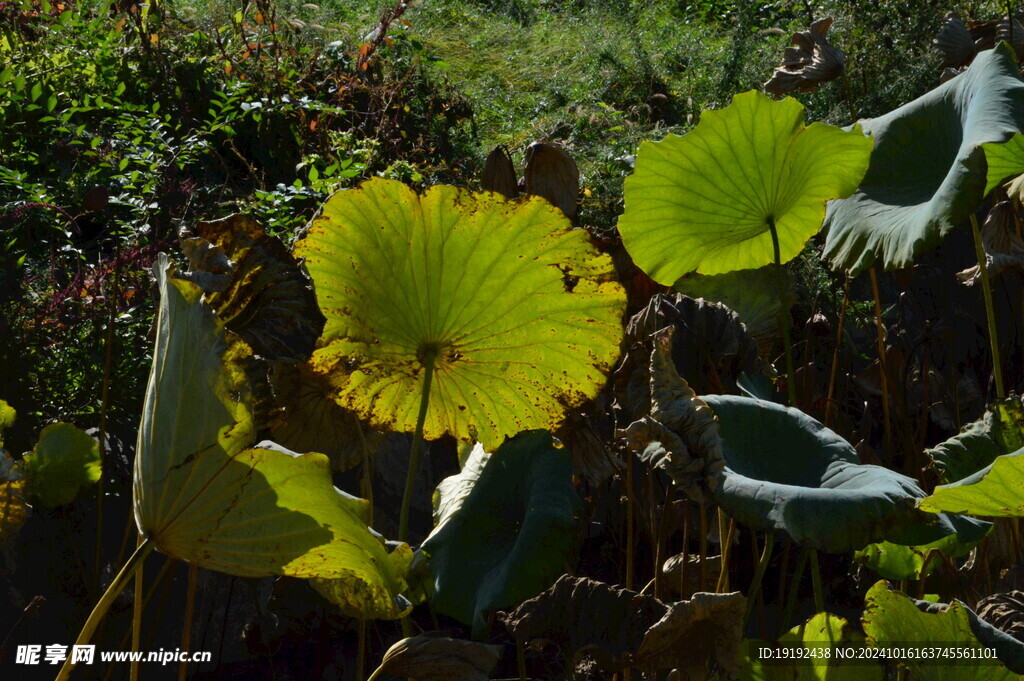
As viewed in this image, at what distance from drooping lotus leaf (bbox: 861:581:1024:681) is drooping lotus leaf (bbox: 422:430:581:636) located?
1.00 ft

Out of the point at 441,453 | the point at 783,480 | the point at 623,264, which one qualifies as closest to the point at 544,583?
the point at 783,480

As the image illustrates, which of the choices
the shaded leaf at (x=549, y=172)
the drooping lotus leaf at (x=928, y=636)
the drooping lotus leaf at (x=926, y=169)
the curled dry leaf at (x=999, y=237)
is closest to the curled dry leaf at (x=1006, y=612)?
the drooping lotus leaf at (x=928, y=636)

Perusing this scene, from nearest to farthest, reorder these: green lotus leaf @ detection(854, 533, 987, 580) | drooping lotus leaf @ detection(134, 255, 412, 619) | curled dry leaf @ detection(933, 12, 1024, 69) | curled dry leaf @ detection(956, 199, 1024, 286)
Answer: drooping lotus leaf @ detection(134, 255, 412, 619)
green lotus leaf @ detection(854, 533, 987, 580)
curled dry leaf @ detection(956, 199, 1024, 286)
curled dry leaf @ detection(933, 12, 1024, 69)

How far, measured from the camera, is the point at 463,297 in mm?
990

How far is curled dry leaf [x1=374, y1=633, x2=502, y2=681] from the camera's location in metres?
0.77

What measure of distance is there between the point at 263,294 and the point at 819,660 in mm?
711

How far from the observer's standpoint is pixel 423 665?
777 mm

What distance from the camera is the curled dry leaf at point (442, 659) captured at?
2.53 feet

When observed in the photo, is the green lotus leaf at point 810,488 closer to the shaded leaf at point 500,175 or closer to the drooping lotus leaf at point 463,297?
the drooping lotus leaf at point 463,297

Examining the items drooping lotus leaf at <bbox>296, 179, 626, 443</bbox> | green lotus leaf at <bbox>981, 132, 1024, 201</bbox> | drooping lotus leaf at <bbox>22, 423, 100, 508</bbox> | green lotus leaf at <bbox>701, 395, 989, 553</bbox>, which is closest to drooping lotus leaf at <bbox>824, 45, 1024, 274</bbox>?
green lotus leaf at <bbox>981, 132, 1024, 201</bbox>

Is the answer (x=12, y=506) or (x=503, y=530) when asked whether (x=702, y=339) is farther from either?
(x=12, y=506)

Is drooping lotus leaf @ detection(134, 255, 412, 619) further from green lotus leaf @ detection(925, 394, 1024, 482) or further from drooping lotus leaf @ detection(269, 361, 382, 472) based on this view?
green lotus leaf @ detection(925, 394, 1024, 482)

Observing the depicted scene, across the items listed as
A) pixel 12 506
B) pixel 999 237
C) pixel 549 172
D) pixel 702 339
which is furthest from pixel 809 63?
pixel 12 506

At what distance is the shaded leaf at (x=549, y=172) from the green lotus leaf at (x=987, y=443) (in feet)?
2.01
